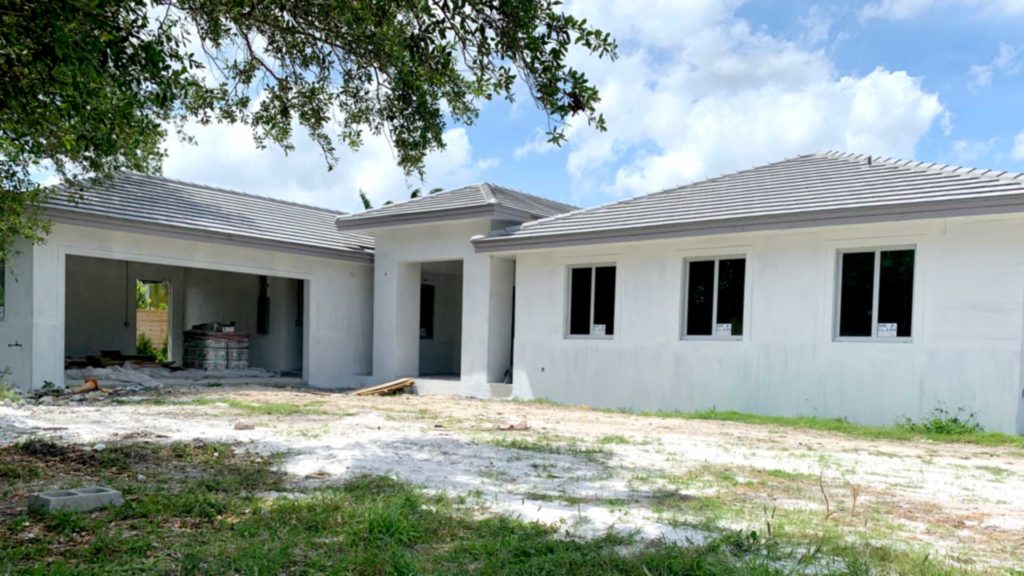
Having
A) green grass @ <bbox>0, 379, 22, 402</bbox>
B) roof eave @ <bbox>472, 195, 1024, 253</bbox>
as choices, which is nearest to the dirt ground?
green grass @ <bbox>0, 379, 22, 402</bbox>

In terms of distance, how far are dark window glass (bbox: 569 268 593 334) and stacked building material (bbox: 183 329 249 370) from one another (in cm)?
1001

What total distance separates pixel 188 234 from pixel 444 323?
357 inches

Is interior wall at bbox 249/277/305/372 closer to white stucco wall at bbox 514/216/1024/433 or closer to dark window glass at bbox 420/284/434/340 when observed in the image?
dark window glass at bbox 420/284/434/340

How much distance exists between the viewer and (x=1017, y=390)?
38.2ft

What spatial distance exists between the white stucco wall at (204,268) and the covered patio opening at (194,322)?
2.27ft

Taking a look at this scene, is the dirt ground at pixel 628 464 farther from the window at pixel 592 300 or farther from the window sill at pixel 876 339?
the window at pixel 592 300

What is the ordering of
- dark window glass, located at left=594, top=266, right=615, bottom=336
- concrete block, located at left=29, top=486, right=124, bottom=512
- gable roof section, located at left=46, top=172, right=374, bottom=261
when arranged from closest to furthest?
concrete block, located at left=29, top=486, right=124, bottom=512, gable roof section, located at left=46, top=172, right=374, bottom=261, dark window glass, located at left=594, top=266, right=615, bottom=336

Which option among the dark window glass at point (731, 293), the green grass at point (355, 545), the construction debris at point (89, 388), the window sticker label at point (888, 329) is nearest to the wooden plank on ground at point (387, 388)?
the construction debris at point (89, 388)

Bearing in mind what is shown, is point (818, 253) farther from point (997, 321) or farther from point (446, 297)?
point (446, 297)

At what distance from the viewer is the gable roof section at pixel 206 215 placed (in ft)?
50.8

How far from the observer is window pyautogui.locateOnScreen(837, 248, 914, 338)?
12.8m

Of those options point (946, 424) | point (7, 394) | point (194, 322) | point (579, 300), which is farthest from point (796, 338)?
point (194, 322)

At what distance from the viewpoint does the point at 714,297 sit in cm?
1484

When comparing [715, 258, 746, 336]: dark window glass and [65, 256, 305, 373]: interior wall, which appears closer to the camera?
[715, 258, 746, 336]: dark window glass
